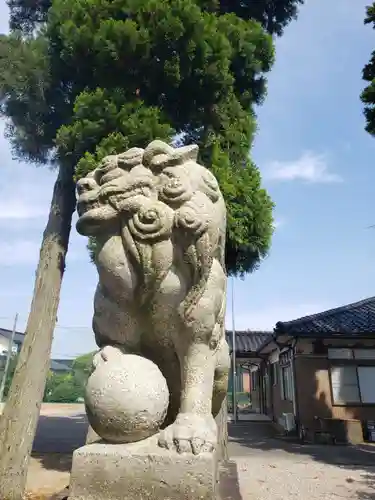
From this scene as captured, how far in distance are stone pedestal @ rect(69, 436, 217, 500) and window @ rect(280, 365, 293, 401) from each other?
11.3 meters

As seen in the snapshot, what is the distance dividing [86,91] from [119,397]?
4.92 meters

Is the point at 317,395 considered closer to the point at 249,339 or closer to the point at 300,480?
the point at 300,480

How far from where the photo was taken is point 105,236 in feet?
5.62

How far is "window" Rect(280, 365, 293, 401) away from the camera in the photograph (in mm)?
12329

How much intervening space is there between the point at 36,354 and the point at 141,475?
4.36m

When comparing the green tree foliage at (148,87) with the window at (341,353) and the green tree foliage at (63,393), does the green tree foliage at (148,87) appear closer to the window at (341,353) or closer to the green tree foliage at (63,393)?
the window at (341,353)

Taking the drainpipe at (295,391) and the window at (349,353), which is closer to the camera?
the drainpipe at (295,391)

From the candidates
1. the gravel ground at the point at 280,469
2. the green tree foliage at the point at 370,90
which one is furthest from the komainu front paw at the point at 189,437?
the green tree foliage at the point at 370,90

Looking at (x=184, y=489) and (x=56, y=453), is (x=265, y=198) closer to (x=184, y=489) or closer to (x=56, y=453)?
(x=184, y=489)

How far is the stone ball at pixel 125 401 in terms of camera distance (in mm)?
1514

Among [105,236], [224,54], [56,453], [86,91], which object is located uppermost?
[224,54]

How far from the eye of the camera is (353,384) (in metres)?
10.9

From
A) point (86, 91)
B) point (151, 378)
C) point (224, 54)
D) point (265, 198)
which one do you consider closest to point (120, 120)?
point (86, 91)

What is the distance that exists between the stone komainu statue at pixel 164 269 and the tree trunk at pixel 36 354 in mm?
3990
